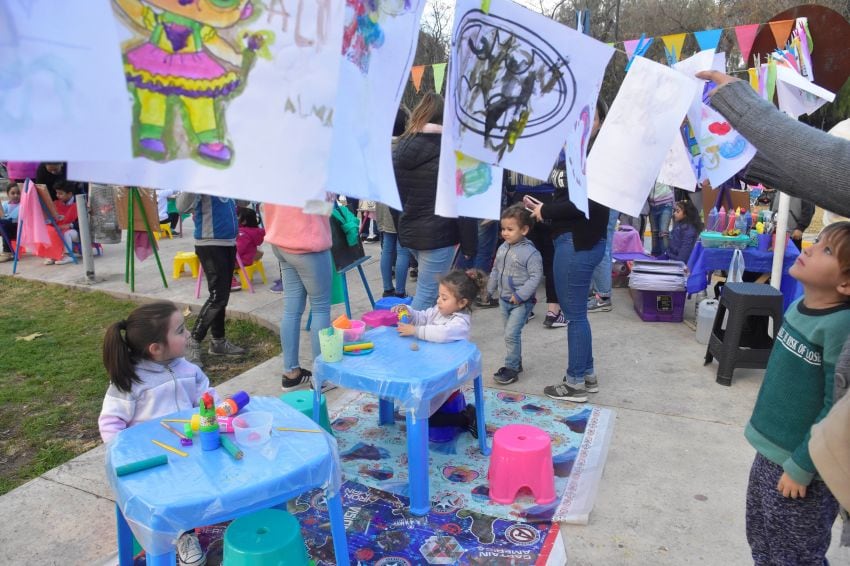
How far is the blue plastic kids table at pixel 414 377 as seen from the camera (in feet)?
9.16

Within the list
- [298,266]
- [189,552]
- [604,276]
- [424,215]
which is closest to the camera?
[189,552]

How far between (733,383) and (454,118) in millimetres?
3256

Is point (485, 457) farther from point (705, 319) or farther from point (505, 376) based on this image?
point (705, 319)

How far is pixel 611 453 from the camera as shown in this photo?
338 centimetres

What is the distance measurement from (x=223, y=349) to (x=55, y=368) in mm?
1286

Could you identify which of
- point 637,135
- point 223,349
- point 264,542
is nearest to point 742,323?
point 637,135

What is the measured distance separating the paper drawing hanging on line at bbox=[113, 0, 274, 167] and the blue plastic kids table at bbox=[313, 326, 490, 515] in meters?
1.70

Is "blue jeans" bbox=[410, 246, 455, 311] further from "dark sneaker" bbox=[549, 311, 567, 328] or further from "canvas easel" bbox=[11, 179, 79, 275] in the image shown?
"canvas easel" bbox=[11, 179, 79, 275]

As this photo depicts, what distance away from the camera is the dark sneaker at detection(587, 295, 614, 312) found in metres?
6.06

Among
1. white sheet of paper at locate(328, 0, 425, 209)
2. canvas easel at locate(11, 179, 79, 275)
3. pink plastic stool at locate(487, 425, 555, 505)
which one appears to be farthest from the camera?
canvas easel at locate(11, 179, 79, 275)

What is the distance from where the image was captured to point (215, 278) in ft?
15.1

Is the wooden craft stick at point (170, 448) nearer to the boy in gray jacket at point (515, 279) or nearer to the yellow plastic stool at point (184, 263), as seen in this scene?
the boy in gray jacket at point (515, 279)

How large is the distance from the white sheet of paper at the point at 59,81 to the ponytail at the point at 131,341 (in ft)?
4.89

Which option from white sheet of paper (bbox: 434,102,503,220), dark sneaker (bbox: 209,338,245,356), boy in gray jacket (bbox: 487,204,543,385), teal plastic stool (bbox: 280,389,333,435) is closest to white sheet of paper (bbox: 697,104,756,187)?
boy in gray jacket (bbox: 487,204,543,385)
